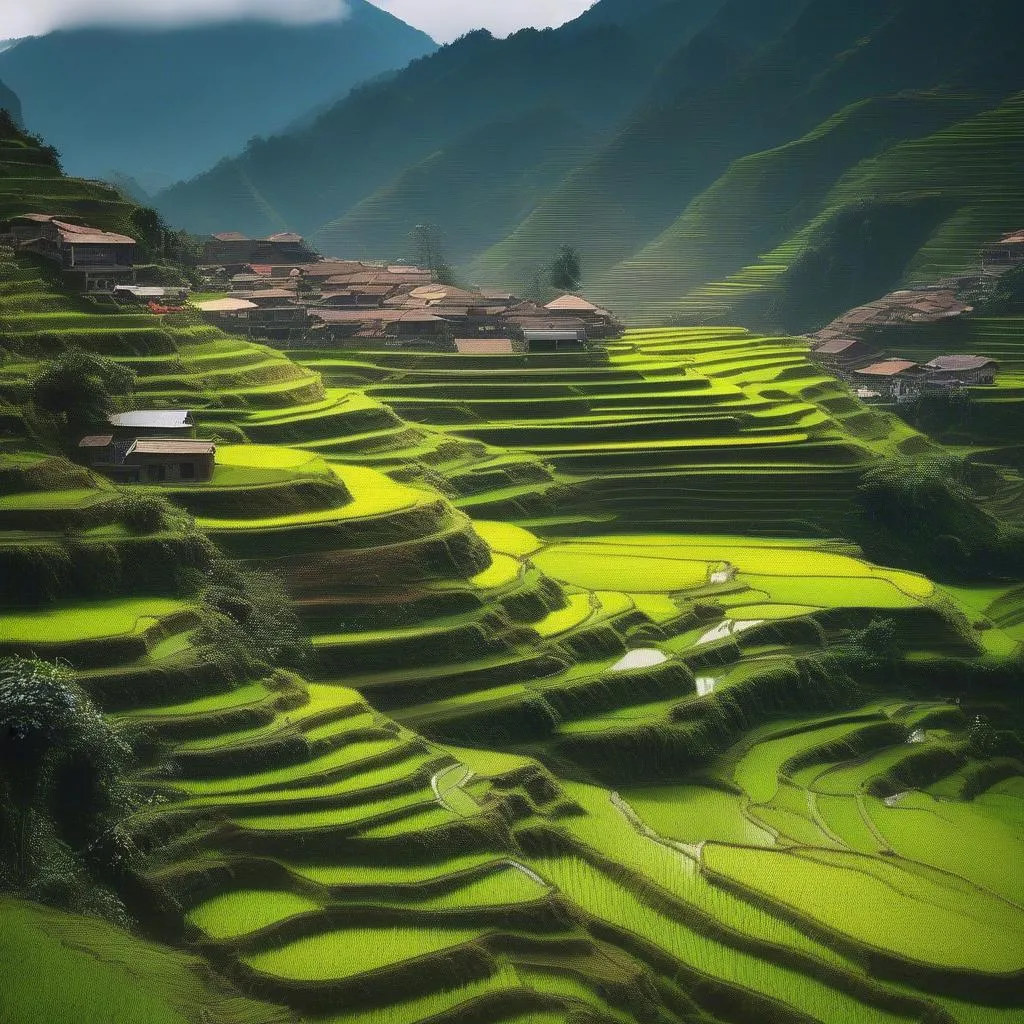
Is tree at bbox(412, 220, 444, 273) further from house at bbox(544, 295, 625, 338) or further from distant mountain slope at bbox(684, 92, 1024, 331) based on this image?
house at bbox(544, 295, 625, 338)

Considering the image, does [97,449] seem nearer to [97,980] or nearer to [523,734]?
[523,734]

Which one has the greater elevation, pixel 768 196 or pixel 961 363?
pixel 768 196

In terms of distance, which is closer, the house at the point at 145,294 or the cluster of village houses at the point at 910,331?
the house at the point at 145,294

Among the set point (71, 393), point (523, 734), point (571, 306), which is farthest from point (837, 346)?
point (523, 734)

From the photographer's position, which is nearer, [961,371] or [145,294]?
[145,294]

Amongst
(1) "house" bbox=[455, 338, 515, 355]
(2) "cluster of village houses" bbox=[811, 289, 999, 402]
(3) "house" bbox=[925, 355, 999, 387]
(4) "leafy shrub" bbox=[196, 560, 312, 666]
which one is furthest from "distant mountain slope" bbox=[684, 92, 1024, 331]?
(4) "leafy shrub" bbox=[196, 560, 312, 666]

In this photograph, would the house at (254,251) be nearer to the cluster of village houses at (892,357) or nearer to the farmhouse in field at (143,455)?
the cluster of village houses at (892,357)

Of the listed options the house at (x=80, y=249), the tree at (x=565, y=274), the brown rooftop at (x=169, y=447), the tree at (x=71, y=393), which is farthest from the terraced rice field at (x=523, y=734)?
the tree at (x=565, y=274)

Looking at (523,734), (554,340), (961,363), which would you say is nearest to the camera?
(523,734)
